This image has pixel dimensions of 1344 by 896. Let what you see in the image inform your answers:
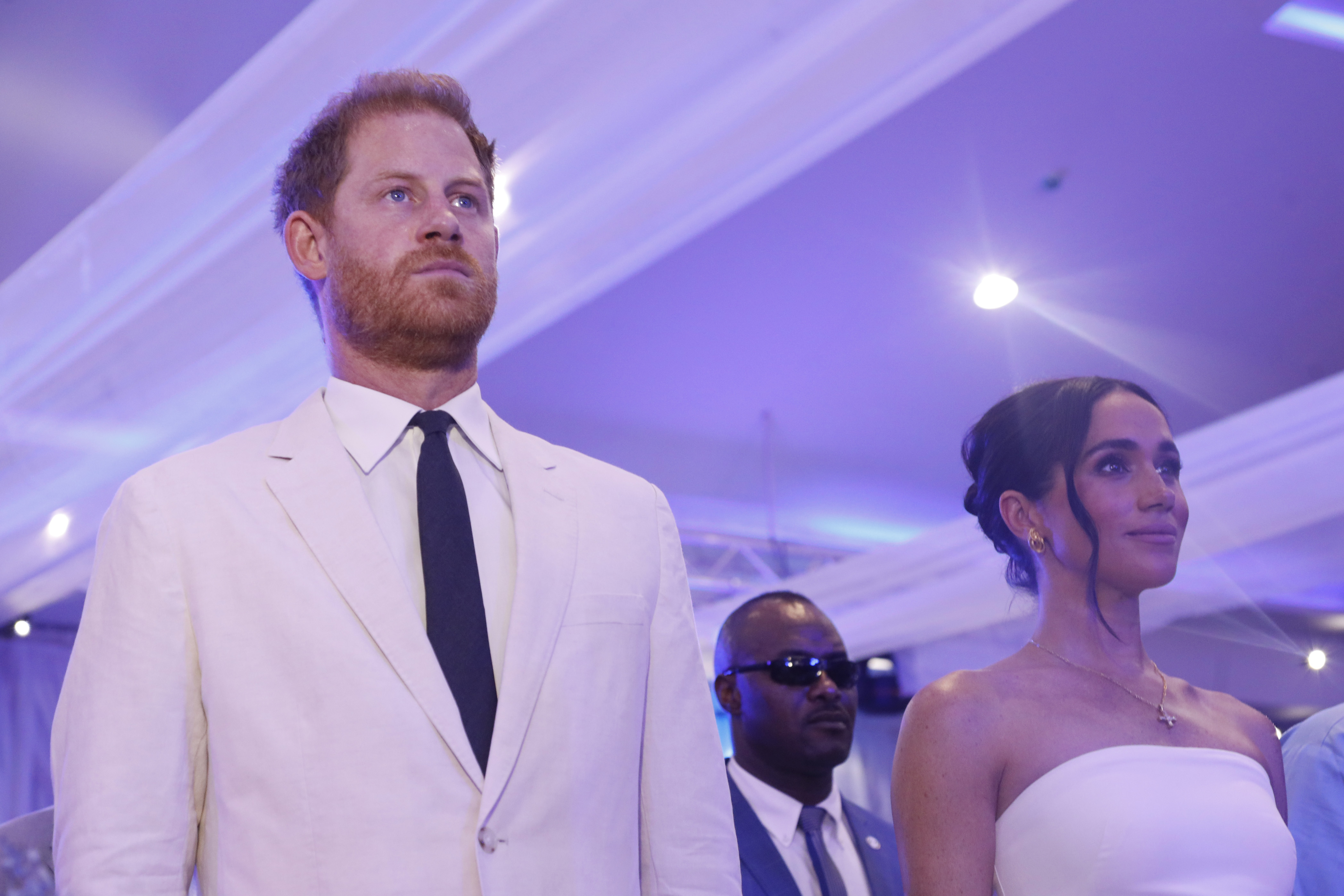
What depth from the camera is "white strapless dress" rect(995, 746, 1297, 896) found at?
64.8 inches

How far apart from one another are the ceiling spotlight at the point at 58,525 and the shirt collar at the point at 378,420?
3.53 meters

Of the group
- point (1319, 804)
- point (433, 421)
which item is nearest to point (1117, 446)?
point (1319, 804)

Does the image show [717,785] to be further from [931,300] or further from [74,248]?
[931,300]

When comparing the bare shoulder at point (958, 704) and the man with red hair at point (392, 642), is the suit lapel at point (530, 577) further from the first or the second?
the bare shoulder at point (958, 704)

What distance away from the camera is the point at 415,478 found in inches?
60.1

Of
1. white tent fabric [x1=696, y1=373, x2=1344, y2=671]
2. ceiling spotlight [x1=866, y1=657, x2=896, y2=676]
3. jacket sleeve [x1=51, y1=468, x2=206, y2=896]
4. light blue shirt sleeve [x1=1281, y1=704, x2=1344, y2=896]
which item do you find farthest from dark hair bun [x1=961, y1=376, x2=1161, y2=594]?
ceiling spotlight [x1=866, y1=657, x2=896, y2=676]

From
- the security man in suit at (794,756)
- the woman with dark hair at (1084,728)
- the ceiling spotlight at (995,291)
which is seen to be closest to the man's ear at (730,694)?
the security man in suit at (794,756)

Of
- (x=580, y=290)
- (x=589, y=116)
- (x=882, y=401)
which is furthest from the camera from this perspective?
(x=882, y=401)

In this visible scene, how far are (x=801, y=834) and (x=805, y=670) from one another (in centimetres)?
44

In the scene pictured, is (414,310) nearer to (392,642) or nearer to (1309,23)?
(392,642)

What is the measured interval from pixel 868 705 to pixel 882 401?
2.85 metres

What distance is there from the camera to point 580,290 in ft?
11.3

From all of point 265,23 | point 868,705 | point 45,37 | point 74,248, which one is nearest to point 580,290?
A: point 265,23

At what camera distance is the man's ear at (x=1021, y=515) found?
6.32ft
